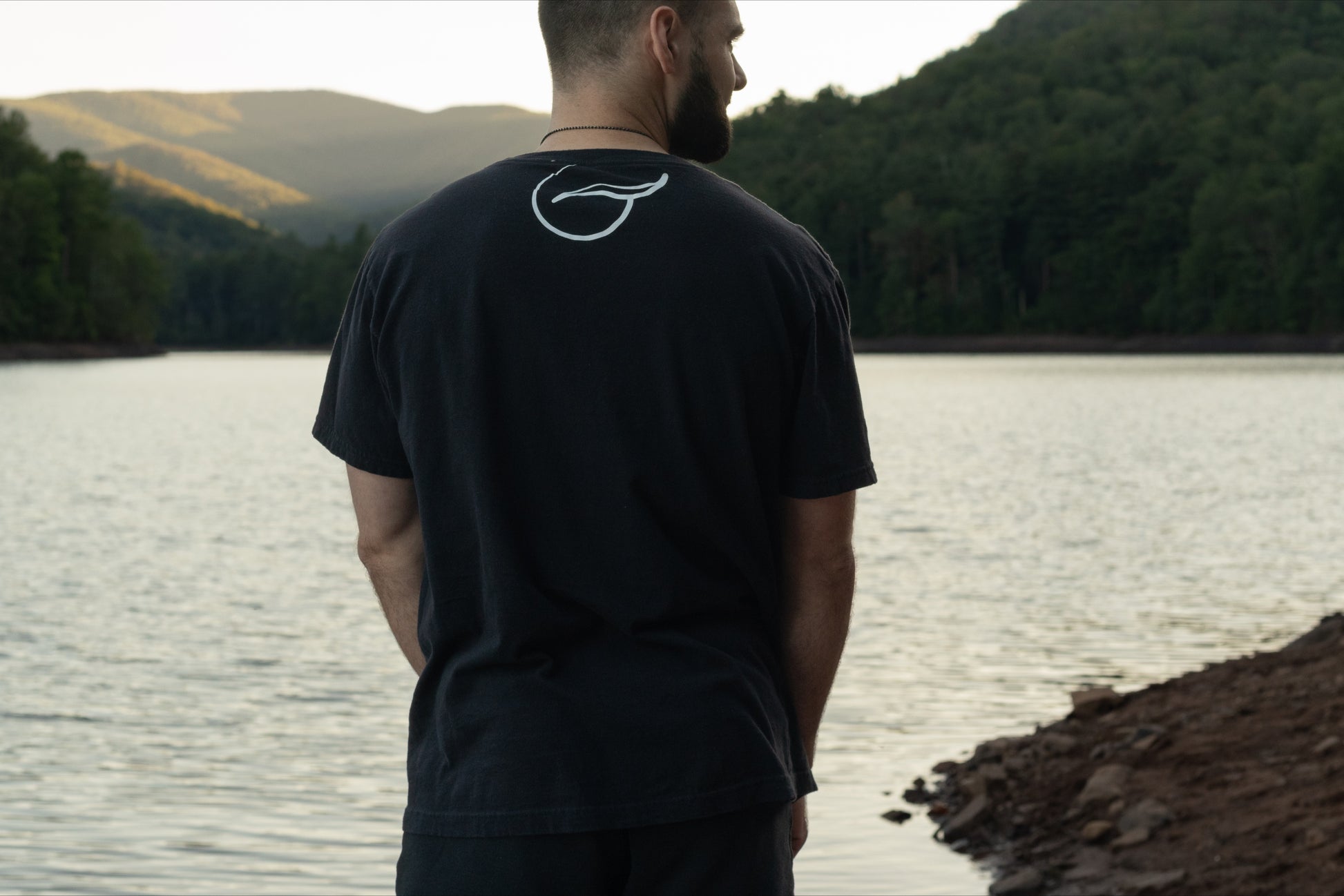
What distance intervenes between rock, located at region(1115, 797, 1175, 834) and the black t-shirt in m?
4.58

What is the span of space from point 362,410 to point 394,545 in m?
0.20

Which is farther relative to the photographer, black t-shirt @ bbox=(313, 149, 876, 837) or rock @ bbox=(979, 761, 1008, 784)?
rock @ bbox=(979, 761, 1008, 784)

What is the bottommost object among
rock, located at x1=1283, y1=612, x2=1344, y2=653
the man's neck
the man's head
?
rock, located at x1=1283, y1=612, x2=1344, y2=653

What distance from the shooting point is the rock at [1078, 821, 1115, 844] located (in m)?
6.34

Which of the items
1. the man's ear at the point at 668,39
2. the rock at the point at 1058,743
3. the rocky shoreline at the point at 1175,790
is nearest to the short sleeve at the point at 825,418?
the man's ear at the point at 668,39

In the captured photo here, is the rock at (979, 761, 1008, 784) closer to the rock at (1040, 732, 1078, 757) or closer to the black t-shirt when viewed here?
the rock at (1040, 732, 1078, 757)

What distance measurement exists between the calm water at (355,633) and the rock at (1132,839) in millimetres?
595

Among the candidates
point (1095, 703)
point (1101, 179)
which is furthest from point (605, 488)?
point (1101, 179)

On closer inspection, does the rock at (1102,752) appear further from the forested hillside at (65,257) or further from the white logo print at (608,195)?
the forested hillside at (65,257)

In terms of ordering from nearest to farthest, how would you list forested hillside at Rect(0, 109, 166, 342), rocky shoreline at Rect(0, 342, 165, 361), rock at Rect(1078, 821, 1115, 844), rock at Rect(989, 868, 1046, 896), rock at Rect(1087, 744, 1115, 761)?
rock at Rect(989, 868, 1046, 896) → rock at Rect(1078, 821, 1115, 844) → rock at Rect(1087, 744, 1115, 761) → forested hillside at Rect(0, 109, 166, 342) → rocky shoreline at Rect(0, 342, 165, 361)

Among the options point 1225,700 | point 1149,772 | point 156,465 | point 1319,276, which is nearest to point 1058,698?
point 1225,700

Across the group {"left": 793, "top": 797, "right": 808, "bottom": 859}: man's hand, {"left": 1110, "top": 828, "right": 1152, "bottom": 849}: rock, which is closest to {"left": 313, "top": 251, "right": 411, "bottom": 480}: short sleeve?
{"left": 793, "top": 797, "right": 808, "bottom": 859}: man's hand

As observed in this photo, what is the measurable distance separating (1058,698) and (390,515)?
8427 mm

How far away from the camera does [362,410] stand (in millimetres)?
2105
